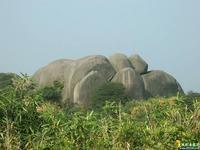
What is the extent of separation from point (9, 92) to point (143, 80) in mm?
29851

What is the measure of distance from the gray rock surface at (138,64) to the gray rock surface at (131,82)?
2585mm

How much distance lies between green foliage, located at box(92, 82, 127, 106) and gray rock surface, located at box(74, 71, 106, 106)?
855mm

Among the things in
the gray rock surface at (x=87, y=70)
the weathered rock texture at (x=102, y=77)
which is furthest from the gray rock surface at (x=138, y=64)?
the gray rock surface at (x=87, y=70)

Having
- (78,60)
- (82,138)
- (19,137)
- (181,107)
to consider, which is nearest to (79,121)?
(82,138)

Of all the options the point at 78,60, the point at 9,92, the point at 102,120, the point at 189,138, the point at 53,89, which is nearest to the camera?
the point at 189,138

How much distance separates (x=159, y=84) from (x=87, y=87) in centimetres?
555

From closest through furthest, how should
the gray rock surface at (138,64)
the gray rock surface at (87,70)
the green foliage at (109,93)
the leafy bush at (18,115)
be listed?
the leafy bush at (18,115), the green foliage at (109,93), the gray rock surface at (87,70), the gray rock surface at (138,64)

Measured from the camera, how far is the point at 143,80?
35812mm

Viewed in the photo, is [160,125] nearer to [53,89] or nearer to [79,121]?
[79,121]

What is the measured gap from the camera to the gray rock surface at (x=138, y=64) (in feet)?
123

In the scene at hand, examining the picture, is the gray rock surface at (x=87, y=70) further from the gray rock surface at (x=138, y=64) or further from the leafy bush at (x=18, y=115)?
the leafy bush at (x=18, y=115)

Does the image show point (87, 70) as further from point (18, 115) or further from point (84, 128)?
point (84, 128)

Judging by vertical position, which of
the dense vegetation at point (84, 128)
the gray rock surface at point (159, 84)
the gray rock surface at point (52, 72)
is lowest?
the gray rock surface at point (159, 84)

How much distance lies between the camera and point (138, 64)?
125 feet
